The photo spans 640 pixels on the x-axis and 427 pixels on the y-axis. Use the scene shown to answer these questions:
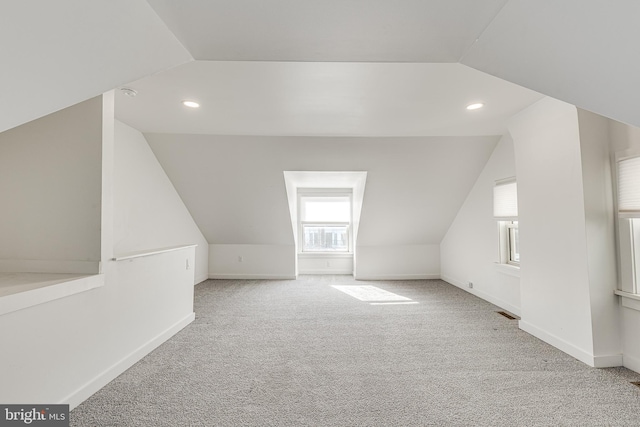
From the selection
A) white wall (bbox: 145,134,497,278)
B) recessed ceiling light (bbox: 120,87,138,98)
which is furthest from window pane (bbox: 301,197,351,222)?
recessed ceiling light (bbox: 120,87,138,98)

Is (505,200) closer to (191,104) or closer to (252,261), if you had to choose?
(191,104)

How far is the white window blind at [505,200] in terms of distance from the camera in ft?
11.5

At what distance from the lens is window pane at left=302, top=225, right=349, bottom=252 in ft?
21.0

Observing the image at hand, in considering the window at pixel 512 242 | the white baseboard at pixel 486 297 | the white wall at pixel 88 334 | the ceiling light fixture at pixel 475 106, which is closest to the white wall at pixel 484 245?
the white baseboard at pixel 486 297

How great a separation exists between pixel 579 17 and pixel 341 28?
2.66ft

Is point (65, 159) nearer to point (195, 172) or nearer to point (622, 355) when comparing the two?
point (195, 172)

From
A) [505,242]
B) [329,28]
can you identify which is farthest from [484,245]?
[329,28]

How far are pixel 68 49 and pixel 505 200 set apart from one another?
14.0ft

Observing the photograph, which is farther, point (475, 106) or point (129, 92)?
point (475, 106)

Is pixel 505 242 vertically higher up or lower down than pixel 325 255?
higher up

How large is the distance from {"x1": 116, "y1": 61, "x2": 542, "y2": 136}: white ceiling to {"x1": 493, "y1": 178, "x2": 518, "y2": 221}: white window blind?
69 cm

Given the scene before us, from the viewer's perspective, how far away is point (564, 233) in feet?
8.14

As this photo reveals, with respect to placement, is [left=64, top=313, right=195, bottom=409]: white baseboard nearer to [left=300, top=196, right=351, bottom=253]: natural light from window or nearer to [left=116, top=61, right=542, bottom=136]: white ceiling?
[left=116, top=61, right=542, bottom=136]: white ceiling

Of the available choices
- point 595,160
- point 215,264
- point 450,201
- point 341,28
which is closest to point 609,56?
point 341,28
